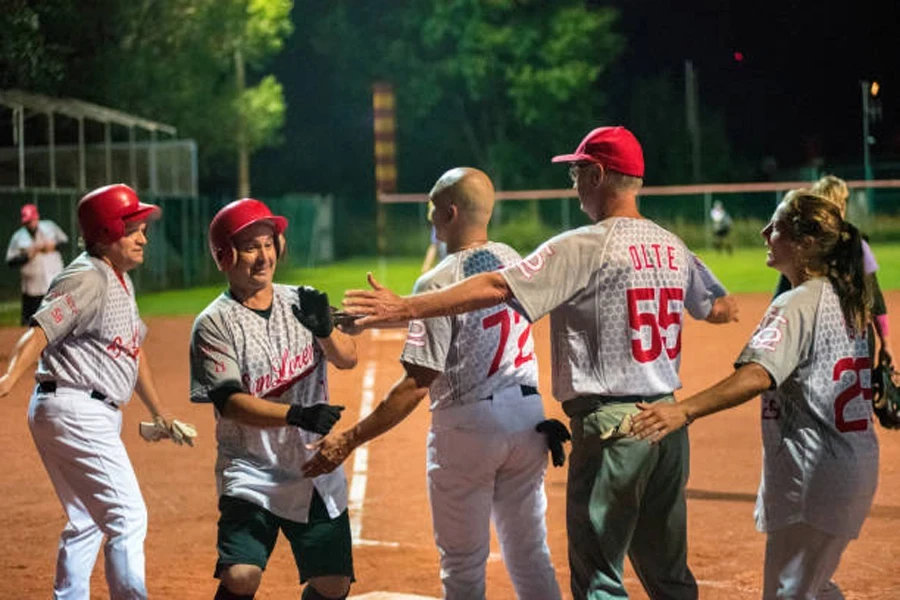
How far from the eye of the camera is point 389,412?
16.8 ft

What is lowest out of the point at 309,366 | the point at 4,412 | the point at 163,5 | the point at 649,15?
the point at 4,412

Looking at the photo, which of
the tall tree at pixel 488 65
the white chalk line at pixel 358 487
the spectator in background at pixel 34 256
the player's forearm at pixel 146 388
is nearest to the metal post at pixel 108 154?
the spectator in background at pixel 34 256

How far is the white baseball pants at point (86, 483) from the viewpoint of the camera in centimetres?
580

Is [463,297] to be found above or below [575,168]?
below

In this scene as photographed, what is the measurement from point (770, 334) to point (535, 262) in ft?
2.69

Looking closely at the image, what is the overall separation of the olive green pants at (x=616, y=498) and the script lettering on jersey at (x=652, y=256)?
471mm

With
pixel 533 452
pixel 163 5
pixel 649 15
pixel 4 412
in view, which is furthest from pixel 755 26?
pixel 533 452

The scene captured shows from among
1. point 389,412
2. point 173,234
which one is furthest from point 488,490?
point 173,234

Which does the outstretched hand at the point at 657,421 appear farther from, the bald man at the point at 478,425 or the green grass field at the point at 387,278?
the green grass field at the point at 387,278

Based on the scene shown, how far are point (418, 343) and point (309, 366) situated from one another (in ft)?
1.59

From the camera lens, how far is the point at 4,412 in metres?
14.2

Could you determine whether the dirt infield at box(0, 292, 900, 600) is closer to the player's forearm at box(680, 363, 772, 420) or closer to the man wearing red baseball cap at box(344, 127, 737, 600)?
the man wearing red baseball cap at box(344, 127, 737, 600)

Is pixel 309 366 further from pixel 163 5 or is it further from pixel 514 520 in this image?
pixel 163 5

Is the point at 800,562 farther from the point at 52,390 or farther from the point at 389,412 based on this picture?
the point at 52,390
